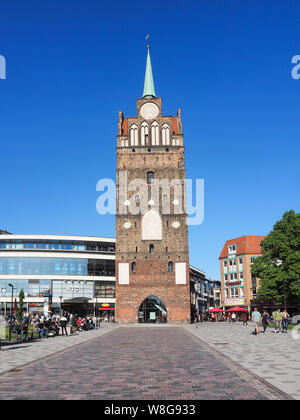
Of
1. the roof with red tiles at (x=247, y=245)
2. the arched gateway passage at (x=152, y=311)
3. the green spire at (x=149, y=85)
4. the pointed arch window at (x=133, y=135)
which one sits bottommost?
the arched gateway passage at (x=152, y=311)

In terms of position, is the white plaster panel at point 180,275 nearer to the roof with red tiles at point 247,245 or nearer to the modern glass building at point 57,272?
the modern glass building at point 57,272

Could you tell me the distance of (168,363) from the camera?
1398cm

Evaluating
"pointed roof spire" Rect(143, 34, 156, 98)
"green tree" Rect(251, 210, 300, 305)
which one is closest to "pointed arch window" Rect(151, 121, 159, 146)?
"pointed roof spire" Rect(143, 34, 156, 98)

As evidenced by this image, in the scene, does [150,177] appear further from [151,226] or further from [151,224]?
[151,226]

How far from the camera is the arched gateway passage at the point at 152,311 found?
172ft

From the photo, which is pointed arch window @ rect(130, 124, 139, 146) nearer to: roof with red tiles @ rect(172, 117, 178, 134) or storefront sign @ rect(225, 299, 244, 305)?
roof with red tiles @ rect(172, 117, 178, 134)

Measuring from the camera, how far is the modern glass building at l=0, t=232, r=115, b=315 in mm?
70062

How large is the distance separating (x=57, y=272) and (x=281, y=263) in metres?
37.5

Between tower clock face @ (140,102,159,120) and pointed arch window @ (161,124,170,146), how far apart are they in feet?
6.78

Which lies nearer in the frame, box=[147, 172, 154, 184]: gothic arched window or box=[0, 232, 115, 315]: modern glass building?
box=[147, 172, 154, 184]: gothic arched window

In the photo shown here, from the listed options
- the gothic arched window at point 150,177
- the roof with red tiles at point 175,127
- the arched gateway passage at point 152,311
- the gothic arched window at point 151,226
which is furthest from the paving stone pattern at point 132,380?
the roof with red tiles at point 175,127

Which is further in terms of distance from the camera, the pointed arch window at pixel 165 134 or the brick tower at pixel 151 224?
the pointed arch window at pixel 165 134
